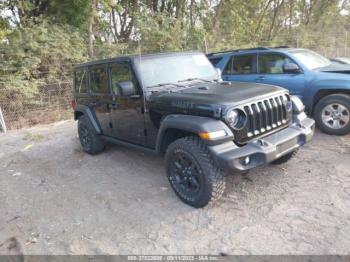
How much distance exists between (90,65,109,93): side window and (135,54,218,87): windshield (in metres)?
0.93

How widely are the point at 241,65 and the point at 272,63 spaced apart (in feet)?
2.37

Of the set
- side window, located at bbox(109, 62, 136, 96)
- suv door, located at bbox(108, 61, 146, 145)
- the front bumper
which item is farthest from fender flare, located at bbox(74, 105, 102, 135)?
the front bumper

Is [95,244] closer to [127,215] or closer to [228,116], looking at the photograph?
[127,215]

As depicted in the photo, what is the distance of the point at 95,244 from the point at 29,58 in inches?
308

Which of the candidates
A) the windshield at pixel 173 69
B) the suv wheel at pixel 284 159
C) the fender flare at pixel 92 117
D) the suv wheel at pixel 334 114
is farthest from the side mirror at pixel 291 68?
the fender flare at pixel 92 117

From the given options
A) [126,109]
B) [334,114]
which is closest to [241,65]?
[334,114]

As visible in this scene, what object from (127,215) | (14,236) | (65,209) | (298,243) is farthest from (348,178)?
(14,236)

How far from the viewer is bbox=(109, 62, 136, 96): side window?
434 cm

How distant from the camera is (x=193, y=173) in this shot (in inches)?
A: 140

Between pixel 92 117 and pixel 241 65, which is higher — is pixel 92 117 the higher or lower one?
the lower one

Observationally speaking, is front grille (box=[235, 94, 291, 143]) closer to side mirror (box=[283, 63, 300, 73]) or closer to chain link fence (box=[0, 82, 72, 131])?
side mirror (box=[283, 63, 300, 73])

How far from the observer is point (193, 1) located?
48.0 ft

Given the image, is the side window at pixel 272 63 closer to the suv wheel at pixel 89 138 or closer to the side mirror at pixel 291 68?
the side mirror at pixel 291 68

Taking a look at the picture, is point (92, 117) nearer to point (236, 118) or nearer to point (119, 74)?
point (119, 74)
